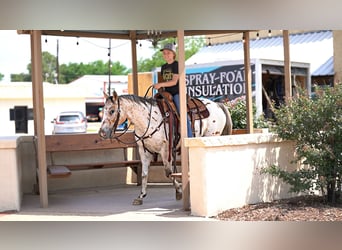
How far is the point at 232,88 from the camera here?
19.8 metres

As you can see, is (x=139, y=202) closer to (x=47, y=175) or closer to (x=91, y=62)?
(x=47, y=175)

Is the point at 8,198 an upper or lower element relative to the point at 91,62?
lower

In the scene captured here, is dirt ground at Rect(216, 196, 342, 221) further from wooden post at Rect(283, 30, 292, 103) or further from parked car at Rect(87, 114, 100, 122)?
parked car at Rect(87, 114, 100, 122)

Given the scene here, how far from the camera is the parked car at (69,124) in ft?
112

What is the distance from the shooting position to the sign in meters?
19.5

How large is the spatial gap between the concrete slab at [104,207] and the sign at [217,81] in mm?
8515

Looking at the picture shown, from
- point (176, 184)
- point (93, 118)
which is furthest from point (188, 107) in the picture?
point (93, 118)

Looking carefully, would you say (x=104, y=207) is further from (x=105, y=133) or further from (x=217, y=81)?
(x=217, y=81)

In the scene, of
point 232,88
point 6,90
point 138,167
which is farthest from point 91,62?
point 138,167

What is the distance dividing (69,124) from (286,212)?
2739cm

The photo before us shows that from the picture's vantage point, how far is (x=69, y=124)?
34.4 meters

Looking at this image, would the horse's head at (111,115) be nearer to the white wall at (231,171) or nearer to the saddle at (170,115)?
the saddle at (170,115)

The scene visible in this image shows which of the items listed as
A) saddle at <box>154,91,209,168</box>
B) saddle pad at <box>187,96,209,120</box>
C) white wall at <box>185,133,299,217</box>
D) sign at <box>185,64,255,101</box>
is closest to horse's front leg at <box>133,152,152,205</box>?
saddle at <box>154,91,209,168</box>
